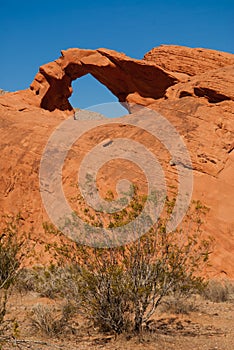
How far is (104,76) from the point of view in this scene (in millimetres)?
21375

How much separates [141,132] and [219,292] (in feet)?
23.4

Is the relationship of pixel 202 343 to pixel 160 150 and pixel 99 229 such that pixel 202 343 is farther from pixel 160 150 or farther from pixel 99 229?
pixel 160 150

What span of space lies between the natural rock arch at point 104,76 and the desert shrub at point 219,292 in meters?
10.5

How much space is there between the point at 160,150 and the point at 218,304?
6114 millimetres

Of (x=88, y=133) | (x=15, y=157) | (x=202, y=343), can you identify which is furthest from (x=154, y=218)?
(x=15, y=157)

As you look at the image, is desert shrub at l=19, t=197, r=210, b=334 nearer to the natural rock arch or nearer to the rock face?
the rock face

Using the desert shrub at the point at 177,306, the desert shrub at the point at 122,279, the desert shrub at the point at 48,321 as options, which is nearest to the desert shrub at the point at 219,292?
the desert shrub at the point at 177,306

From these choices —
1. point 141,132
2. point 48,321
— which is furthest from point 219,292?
point 141,132

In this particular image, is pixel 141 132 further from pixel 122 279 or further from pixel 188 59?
pixel 122 279

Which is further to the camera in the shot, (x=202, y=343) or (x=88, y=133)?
(x=88, y=133)

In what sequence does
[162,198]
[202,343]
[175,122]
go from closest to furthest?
[202,343] < [162,198] < [175,122]

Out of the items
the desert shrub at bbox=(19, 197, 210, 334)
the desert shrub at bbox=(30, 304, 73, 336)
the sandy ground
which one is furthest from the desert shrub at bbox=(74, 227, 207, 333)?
the desert shrub at bbox=(30, 304, 73, 336)

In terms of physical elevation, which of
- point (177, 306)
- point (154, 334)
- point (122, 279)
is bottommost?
point (154, 334)

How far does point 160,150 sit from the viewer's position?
15.2m
